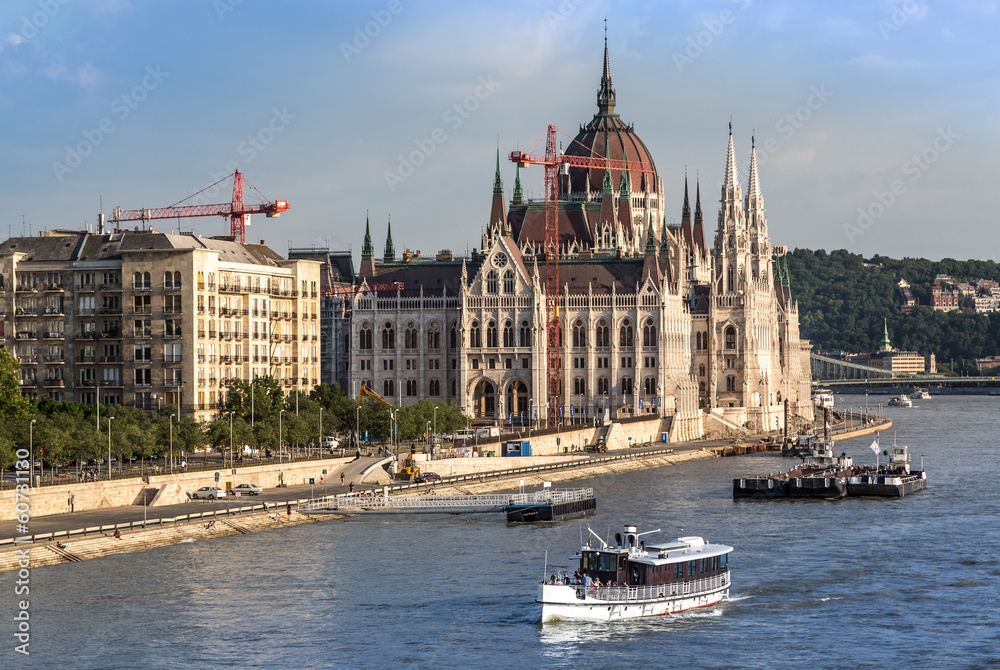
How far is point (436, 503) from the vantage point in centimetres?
11394

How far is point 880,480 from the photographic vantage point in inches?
5148

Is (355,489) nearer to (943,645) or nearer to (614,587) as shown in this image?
(614,587)

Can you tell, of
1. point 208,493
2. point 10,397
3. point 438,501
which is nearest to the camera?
point 208,493

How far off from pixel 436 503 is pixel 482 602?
3612 centimetres

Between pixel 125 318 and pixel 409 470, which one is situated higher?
pixel 125 318

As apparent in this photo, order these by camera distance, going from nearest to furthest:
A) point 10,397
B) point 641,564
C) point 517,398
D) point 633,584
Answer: point 633,584 → point 641,564 → point 10,397 → point 517,398

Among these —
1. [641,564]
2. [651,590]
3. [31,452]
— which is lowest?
[651,590]

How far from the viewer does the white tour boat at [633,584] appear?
74000 mm

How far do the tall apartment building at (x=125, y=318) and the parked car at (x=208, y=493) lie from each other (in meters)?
28.3

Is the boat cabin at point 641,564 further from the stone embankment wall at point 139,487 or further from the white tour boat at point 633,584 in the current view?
the stone embankment wall at point 139,487

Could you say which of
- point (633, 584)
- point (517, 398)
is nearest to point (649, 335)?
point (517, 398)

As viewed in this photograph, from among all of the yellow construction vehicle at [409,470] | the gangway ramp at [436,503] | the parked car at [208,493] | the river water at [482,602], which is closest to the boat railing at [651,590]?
the river water at [482,602]

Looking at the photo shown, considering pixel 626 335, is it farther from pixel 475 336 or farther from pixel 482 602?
pixel 482 602

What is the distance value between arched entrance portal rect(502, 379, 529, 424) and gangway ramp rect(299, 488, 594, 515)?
8271 cm
